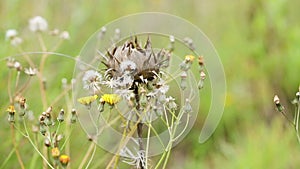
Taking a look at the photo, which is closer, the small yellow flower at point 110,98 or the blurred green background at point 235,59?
the small yellow flower at point 110,98

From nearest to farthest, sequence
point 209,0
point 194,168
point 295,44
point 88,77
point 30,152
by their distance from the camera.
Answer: point 88,77
point 30,152
point 194,168
point 295,44
point 209,0

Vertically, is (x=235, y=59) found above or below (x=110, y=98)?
above

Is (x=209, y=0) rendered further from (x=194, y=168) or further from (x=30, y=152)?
(x=30, y=152)

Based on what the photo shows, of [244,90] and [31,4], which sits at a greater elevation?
[31,4]

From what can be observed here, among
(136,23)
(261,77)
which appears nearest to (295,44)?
(261,77)

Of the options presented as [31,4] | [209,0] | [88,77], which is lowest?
[88,77]
